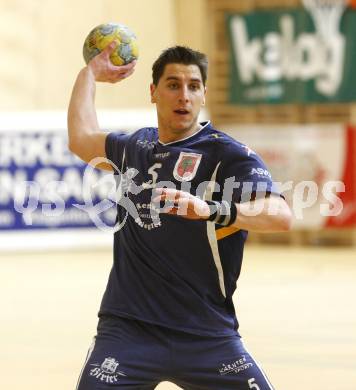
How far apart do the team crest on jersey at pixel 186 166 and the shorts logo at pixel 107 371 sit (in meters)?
0.92

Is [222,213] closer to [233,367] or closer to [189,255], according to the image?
[189,255]

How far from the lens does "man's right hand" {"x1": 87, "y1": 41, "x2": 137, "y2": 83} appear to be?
4918 mm

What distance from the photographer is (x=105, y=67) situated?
493 centimetres

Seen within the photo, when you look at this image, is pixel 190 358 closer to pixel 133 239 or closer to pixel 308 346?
pixel 133 239

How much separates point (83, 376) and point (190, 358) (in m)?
0.50

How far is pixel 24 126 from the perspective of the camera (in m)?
14.5

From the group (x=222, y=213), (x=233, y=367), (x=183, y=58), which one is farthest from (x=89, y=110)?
(x=233, y=367)

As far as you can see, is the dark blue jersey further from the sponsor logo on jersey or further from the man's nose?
the man's nose

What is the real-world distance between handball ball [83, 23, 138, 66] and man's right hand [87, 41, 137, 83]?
0.06 ft

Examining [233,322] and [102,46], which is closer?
[233,322]

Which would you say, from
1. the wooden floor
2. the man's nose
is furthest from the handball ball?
the wooden floor

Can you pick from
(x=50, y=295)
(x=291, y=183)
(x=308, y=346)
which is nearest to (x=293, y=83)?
(x=291, y=183)

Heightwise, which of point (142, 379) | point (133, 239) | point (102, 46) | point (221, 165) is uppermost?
point (102, 46)

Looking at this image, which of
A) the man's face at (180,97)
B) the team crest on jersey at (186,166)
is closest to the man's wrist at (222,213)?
the team crest on jersey at (186,166)
